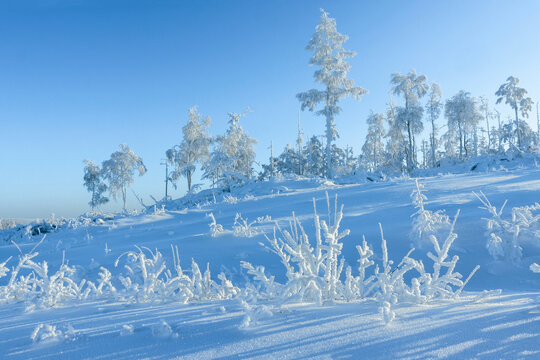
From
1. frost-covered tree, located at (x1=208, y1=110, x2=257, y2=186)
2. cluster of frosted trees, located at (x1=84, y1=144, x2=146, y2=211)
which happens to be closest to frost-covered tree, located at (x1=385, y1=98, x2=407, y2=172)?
frost-covered tree, located at (x1=208, y1=110, x2=257, y2=186)

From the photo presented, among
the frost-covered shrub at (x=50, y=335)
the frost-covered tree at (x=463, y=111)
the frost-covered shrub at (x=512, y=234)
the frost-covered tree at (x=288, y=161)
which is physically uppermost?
the frost-covered tree at (x=463, y=111)

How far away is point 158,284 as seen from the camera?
242 cm

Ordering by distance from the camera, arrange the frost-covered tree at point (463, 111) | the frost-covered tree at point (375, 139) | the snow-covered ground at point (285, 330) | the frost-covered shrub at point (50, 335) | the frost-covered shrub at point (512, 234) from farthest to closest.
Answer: the frost-covered tree at point (375, 139) → the frost-covered tree at point (463, 111) → the frost-covered shrub at point (512, 234) → the frost-covered shrub at point (50, 335) → the snow-covered ground at point (285, 330)

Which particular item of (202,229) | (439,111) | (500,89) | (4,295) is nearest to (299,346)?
(4,295)

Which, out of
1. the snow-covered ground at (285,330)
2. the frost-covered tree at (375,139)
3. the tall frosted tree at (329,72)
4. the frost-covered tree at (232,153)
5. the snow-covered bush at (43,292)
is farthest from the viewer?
the frost-covered tree at (375,139)

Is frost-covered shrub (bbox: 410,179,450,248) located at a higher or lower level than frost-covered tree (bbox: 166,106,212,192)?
lower

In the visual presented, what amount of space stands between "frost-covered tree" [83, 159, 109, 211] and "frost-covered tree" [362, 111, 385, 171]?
107 feet

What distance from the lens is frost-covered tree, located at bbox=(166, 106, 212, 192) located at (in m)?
28.8

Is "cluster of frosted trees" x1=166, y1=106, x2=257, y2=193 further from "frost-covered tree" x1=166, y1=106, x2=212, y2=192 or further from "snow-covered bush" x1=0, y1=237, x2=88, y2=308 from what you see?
"snow-covered bush" x1=0, y1=237, x2=88, y2=308

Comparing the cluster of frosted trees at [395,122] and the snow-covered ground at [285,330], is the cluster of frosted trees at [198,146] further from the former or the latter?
the snow-covered ground at [285,330]

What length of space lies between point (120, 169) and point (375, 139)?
30685mm

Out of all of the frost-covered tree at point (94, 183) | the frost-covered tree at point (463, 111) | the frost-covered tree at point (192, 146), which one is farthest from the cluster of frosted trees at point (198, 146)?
the frost-covered tree at point (463, 111)

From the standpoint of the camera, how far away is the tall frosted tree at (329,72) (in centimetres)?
1970

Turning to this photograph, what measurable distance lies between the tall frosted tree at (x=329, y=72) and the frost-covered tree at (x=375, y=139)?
20893mm
